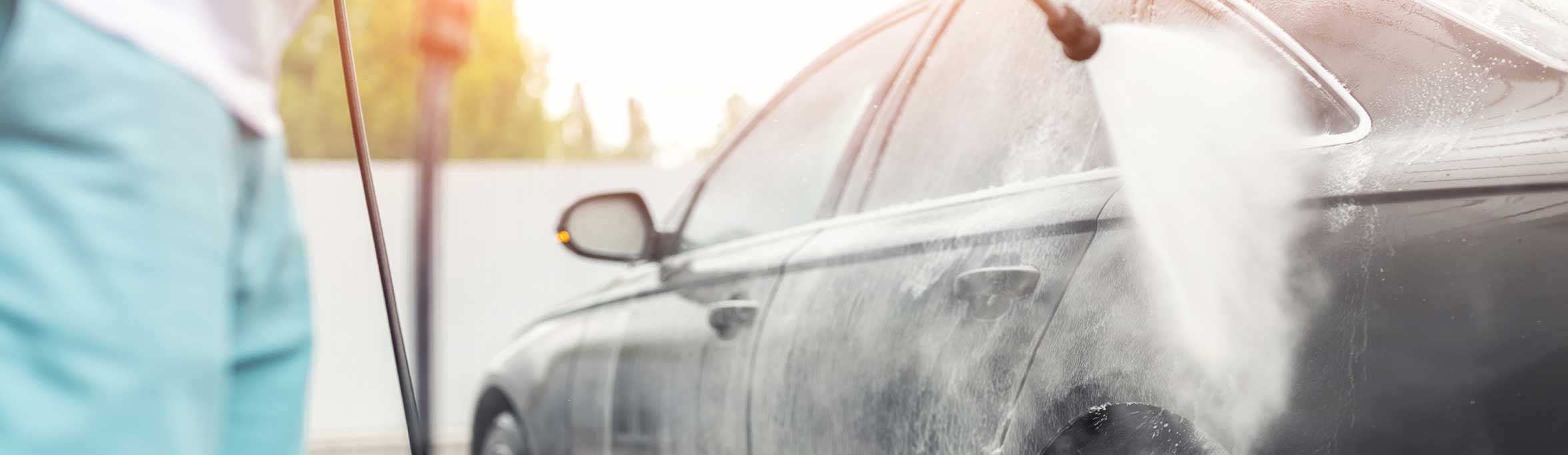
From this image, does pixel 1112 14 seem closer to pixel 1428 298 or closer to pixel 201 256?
pixel 1428 298

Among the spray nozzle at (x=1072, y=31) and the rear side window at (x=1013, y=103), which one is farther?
the spray nozzle at (x=1072, y=31)

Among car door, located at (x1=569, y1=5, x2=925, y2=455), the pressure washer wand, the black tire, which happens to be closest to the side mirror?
car door, located at (x1=569, y1=5, x2=925, y2=455)

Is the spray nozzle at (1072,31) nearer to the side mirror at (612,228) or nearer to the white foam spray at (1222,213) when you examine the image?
the white foam spray at (1222,213)

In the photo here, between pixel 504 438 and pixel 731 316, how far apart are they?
1207 millimetres

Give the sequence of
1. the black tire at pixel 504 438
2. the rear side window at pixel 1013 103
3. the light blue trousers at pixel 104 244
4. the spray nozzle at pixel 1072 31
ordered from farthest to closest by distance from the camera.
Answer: the black tire at pixel 504 438 → the spray nozzle at pixel 1072 31 → the rear side window at pixel 1013 103 → the light blue trousers at pixel 104 244

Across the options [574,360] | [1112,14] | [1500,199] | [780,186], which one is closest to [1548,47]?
[1500,199]

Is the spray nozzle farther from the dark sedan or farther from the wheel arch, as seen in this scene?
the wheel arch

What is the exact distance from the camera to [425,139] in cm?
99

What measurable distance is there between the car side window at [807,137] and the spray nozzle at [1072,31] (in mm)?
344

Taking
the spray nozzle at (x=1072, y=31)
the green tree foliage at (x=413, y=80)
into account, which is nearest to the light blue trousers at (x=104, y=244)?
the green tree foliage at (x=413, y=80)

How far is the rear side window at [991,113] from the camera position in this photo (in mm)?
1204

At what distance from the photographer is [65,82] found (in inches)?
34.5

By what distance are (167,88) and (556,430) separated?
139 centimetres

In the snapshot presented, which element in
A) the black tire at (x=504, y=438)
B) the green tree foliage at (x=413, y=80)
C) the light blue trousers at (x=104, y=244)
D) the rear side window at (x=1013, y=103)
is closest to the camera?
the light blue trousers at (x=104, y=244)
